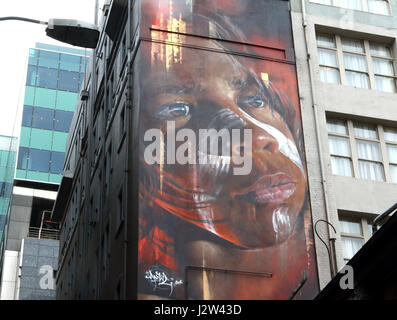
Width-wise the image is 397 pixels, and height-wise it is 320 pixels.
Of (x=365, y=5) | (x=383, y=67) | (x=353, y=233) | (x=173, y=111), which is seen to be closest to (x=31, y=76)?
(x=365, y=5)

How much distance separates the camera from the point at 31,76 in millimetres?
97125

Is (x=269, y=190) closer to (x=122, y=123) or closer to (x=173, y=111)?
(x=173, y=111)

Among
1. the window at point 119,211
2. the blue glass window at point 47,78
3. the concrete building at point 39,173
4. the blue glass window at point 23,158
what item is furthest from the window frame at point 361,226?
the blue glass window at point 47,78

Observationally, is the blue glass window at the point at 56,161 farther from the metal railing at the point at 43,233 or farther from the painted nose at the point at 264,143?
the painted nose at the point at 264,143

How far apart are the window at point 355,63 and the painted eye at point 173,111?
718 centimetres

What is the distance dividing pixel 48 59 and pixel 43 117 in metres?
8.62

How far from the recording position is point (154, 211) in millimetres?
28562

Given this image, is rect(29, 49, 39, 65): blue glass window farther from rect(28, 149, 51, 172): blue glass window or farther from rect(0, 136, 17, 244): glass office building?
rect(28, 149, 51, 172): blue glass window

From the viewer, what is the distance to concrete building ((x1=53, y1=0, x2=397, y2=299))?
28625mm

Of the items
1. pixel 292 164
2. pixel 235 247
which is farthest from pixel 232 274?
pixel 292 164

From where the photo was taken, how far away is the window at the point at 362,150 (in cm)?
3244

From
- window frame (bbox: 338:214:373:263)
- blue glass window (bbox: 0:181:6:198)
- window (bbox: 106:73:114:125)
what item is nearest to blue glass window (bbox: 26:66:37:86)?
blue glass window (bbox: 0:181:6:198)

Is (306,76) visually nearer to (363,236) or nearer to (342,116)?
(342,116)
